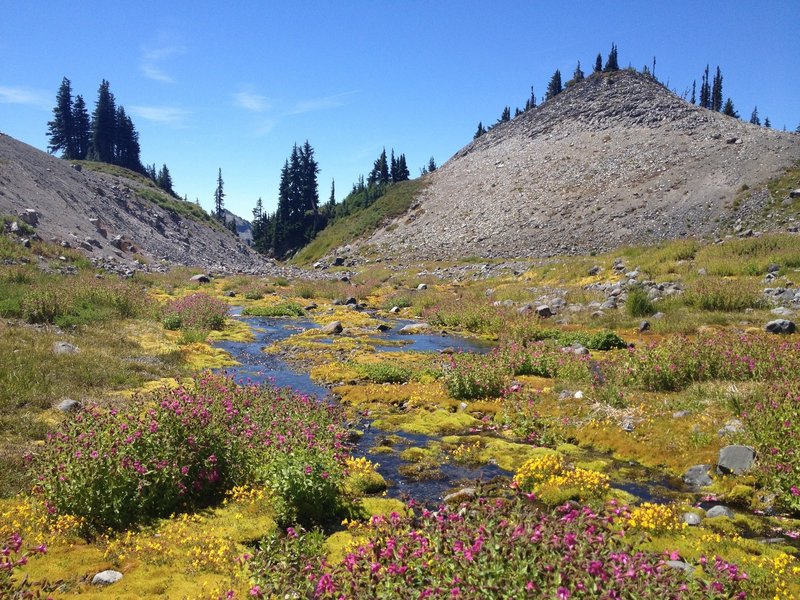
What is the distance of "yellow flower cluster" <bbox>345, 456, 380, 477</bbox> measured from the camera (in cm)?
829

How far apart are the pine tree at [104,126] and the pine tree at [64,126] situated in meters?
4.19

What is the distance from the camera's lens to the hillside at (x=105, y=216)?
39156 millimetres

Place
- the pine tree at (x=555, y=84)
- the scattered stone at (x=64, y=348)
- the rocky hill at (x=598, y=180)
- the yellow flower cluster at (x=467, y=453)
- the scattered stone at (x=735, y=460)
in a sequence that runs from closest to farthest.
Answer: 1. the scattered stone at (x=735, y=460)
2. the yellow flower cluster at (x=467, y=453)
3. the scattered stone at (x=64, y=348)
4. the rocky hill at (x=598, y=180)
5. the pine tree at (x=555, y=84)

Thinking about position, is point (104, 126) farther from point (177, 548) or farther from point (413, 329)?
point (177, 548)

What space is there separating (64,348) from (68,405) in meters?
4.28

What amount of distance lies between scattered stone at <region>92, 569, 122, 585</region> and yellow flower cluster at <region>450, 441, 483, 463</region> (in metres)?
5.74

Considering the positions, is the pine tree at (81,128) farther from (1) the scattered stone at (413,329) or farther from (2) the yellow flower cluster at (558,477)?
(2) the yellow flower cluster at (558,477)

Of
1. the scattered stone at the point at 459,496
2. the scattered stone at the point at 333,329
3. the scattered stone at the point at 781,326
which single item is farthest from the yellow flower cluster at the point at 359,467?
the scattered stone at the point at 333,329

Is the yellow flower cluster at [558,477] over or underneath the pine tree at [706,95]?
underneath

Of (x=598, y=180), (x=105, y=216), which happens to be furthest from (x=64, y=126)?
(x=598, y=180)

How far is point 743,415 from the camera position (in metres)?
9.23

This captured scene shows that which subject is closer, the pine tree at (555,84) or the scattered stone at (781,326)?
the scattered stone at (781,326)

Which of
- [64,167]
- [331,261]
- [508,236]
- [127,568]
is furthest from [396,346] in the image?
[331,261]

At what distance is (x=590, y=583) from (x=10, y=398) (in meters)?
11.1
